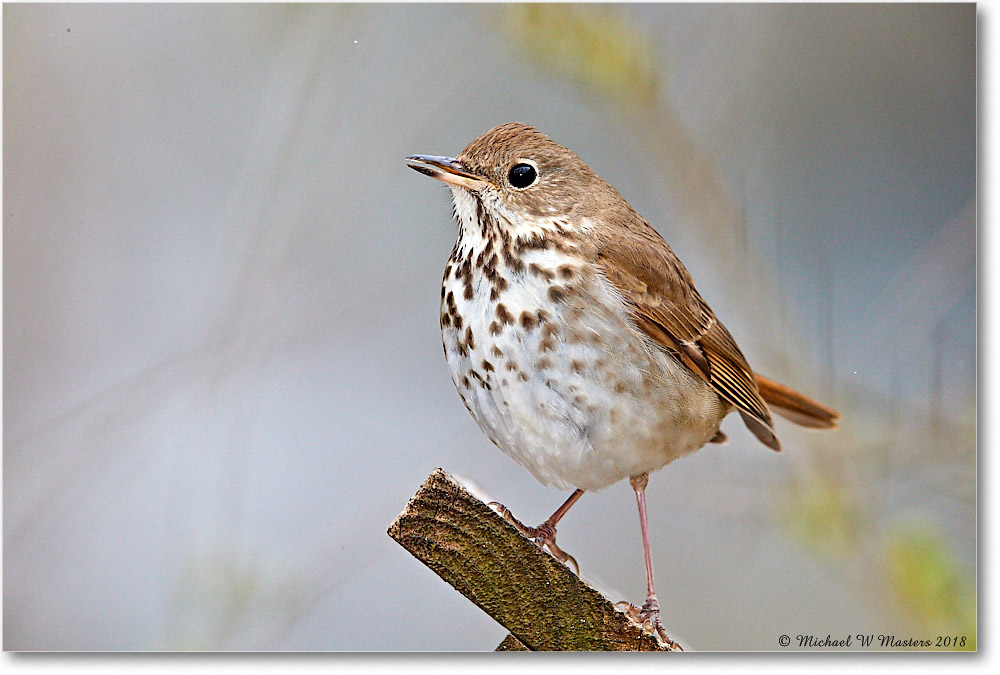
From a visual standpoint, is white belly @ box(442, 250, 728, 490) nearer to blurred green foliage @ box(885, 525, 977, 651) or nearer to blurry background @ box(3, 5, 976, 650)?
blurry background @ box(3, 5, 976, 650)

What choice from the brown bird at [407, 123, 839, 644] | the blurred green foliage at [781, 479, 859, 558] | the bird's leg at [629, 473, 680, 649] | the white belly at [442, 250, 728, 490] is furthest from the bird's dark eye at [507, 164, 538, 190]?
the blurred green foliage at [781, 479, 859, 558]

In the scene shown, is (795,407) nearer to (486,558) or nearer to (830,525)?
(830,525)

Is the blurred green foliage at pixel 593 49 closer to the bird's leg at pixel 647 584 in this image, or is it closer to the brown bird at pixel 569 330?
the brown bird at pixel 569 330

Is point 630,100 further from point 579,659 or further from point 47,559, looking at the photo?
point 47,559

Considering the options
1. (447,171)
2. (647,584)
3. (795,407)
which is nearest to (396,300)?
(447,171)

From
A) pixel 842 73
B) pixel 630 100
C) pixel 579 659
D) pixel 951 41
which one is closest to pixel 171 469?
pixel 579 659

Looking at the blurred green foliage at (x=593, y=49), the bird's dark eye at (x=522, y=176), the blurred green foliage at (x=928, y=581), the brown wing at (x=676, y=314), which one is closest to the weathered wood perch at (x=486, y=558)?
the brown wing at (x=676, y=314)
